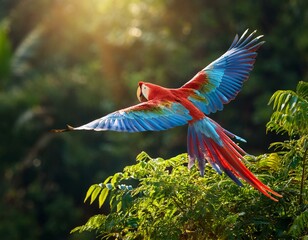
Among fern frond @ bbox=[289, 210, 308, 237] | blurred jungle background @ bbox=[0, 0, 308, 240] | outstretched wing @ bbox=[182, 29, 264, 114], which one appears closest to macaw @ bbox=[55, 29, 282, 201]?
outstretched wing @ bbox=[182, 29, 264, 114]

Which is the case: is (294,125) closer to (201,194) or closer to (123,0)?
(201,194)

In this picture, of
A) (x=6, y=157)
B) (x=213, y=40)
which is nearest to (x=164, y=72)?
(x=213, y=40)

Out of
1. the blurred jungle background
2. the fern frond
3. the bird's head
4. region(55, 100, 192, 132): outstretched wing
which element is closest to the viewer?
the fern frond

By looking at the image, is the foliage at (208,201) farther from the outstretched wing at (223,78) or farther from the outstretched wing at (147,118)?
the outstretched wing at (223,78)

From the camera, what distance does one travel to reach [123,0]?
16109mm

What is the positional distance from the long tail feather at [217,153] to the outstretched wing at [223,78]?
442mm

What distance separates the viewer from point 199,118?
4184 millimetres

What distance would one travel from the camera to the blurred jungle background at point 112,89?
47.5ft

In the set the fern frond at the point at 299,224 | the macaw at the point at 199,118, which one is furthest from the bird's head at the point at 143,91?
the fern frond at the point at 299,224

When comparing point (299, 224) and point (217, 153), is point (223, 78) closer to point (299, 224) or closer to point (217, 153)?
point (217, 153)

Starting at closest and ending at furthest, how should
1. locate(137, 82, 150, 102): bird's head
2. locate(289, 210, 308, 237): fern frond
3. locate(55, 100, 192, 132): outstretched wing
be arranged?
1. locate(289, 210, 308, 237): fern frond
2. locate(55, 100, 192, 132): outstretched wing
3. locate(137, 82, 150, 102): bird's head

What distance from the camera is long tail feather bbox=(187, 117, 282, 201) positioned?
12.2ft

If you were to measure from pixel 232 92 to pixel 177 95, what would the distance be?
53 cm

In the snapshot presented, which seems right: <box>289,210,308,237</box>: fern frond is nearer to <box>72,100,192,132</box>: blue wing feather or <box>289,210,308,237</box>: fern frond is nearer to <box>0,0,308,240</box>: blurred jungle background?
<box>72,100,192,132</box>: blue wing feather
